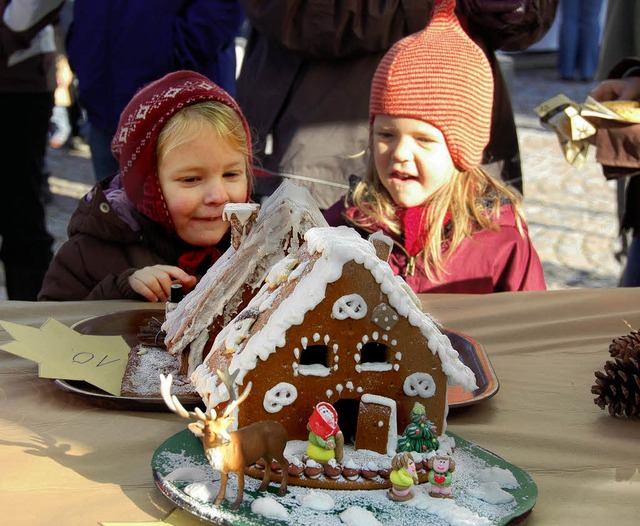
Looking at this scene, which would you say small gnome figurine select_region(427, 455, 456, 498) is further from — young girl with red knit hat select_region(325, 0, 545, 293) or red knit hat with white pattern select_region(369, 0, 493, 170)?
red knit hat with white pattern select_region(369, 0, 493, 170)

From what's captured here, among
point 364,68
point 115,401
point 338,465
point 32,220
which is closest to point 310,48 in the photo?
point 364,68

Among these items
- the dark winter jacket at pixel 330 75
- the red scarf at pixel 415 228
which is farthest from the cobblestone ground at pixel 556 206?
the red scarf at pixel 415 228

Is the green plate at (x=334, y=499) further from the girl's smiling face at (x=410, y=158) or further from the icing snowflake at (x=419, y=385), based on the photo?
the girl's smiling face at (x=410, y=158)

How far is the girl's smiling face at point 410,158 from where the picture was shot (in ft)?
8.04

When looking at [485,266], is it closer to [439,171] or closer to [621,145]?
[439,171]

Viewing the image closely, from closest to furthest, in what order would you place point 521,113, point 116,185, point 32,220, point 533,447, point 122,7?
point 533,447, point 116,185, point 122,7, point 32,220, point 521,113

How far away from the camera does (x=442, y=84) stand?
7.92ft

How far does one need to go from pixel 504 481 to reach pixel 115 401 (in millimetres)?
624

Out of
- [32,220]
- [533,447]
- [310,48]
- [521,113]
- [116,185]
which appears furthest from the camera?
[521,113]

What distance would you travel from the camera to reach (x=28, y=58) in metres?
3.62

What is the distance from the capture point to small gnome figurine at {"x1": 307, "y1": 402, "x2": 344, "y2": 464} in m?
1.19

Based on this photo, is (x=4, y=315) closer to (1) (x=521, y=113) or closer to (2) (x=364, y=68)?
(2) (x=364, y=68)

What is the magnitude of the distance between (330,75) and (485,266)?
1020 mm

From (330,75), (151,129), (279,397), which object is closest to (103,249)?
(151,129)
